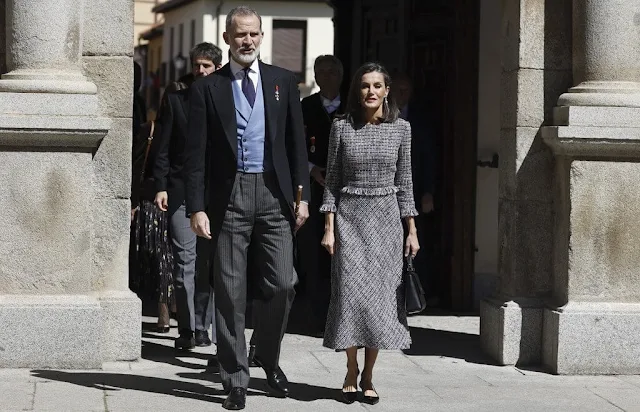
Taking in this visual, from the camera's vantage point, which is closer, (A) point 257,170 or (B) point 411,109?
(A) point 257,170

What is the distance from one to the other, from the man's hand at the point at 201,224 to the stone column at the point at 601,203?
2.47m

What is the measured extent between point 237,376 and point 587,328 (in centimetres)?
246

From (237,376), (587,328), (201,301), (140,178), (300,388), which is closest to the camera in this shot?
(237,376)

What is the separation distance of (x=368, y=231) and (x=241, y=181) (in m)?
0.75

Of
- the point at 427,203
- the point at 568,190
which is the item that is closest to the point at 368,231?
the point at 568,190

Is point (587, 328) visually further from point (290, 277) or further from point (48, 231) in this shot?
point (48, 231)

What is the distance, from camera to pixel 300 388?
8.91 m

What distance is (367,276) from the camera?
8469mm

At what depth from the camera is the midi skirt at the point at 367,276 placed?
8.45m

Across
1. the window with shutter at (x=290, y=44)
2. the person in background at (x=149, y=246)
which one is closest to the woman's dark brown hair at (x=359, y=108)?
the person in background at (x=149, y=246)

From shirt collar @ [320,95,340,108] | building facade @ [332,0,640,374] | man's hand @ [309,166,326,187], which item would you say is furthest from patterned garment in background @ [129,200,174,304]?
building facade @ [332,0,640,374]

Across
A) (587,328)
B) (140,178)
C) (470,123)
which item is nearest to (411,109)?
(470,123)

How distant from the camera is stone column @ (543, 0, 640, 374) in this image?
31.3 ft

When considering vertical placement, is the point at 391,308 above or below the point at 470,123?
below
